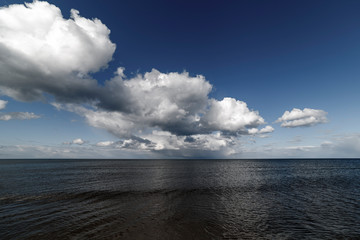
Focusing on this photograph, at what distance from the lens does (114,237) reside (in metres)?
13.6

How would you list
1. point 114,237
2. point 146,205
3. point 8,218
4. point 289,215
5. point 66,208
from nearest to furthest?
1. point 114,237
2. point 8,218
3. point 289,215
4. point 66,208
5. point 146,205

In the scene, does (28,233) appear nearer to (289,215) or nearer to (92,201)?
(92,201)

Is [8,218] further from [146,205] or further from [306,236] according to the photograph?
[306,236]

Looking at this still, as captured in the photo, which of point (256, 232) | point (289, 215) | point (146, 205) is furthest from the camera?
point (146, 205)

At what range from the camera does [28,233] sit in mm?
14211

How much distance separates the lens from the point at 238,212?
20.2 m

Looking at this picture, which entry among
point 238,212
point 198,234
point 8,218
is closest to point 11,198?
point 8,218

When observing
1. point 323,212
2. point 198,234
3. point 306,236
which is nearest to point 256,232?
point 306,236

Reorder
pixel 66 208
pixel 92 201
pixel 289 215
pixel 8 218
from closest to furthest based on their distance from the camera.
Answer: pixel 8 218
pixel 289 215
pixel 66 208
pixel 92 201

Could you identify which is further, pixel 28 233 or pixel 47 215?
pixel 47 215

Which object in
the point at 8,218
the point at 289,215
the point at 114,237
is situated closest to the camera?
the point at 114,237

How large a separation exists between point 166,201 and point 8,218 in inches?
693

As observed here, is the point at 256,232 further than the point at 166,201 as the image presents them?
No

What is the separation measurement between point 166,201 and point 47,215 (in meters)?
14.2
